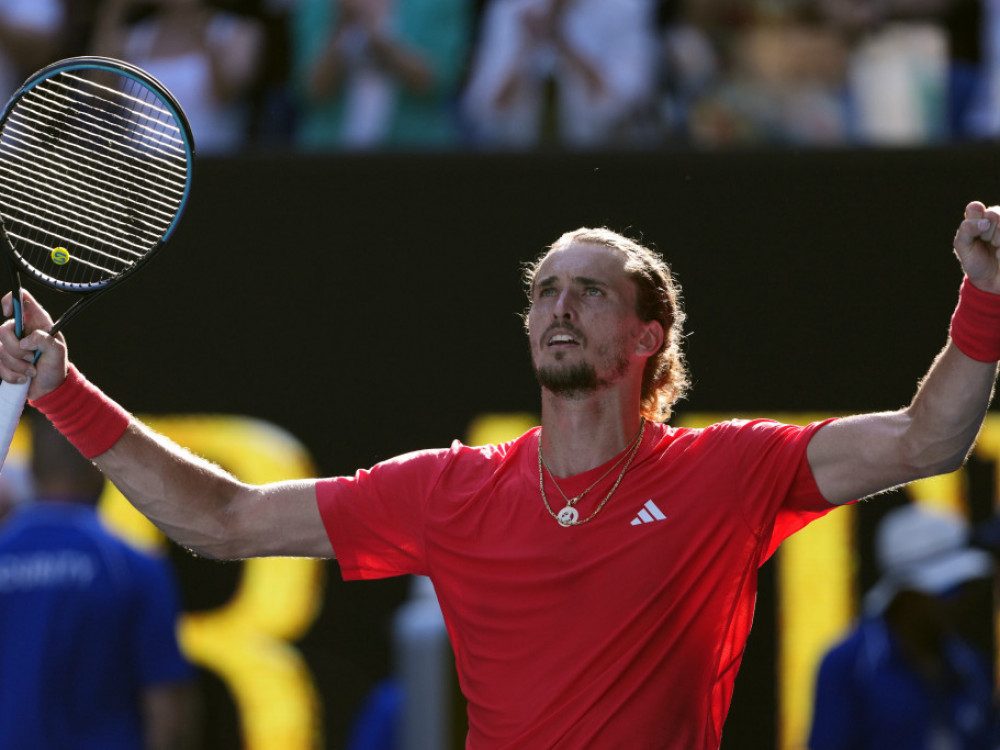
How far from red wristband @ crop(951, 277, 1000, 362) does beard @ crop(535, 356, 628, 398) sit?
2.58 feet

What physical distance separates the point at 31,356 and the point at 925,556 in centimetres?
358

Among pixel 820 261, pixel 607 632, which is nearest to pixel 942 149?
pixel 820 261

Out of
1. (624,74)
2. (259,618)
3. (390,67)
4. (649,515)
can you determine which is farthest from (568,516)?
(390,67)

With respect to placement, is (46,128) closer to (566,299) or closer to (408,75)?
(566,299)

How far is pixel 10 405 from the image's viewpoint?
3520 mm

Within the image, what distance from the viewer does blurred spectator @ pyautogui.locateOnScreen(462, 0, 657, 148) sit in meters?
7.08

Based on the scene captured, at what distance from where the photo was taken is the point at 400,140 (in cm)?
724

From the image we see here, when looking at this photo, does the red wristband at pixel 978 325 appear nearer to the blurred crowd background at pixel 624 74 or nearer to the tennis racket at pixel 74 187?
the tennis racket at pixel 74 187

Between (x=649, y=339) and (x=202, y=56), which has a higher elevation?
(x=202, y=56)

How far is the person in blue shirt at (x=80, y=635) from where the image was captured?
5.79 meters

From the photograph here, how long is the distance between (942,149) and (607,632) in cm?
371

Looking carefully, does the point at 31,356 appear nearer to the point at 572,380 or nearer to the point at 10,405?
the point at 10,405

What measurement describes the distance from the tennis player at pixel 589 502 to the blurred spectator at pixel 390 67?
3.46 m

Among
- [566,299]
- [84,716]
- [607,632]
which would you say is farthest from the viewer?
[84,716]
